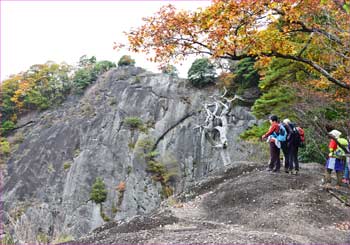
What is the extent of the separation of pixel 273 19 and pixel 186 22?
1.71 m

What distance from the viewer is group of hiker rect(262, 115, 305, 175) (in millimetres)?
8992

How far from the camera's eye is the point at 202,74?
92.3 feet

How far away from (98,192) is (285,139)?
16.8 m

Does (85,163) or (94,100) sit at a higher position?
(94,100)

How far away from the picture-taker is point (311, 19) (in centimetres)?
852

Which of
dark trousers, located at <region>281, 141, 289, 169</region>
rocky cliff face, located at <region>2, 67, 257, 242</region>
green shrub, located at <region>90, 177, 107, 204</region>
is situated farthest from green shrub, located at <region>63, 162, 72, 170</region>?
dark trousers, located at <region>281, 141, 289, 169</region>

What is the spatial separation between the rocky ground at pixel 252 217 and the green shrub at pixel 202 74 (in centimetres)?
1894

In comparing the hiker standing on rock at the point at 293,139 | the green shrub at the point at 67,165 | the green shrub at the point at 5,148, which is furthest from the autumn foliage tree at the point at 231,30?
the green shrub at the point at 5,148

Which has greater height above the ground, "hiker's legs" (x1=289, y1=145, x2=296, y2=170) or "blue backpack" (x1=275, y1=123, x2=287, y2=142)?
"blue backpack" (x1=275, y1=123, x2=287, y2=142)

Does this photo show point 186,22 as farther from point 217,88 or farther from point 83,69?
point 83,69

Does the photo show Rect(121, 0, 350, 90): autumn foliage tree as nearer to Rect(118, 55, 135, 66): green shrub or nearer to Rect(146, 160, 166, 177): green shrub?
Rect(146, 160, 166, 177): green shrub

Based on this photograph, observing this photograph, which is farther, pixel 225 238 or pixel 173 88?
pixel 173 88

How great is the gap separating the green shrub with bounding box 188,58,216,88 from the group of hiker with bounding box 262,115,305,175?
62.0ft

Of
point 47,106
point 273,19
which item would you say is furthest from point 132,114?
point 273,19
